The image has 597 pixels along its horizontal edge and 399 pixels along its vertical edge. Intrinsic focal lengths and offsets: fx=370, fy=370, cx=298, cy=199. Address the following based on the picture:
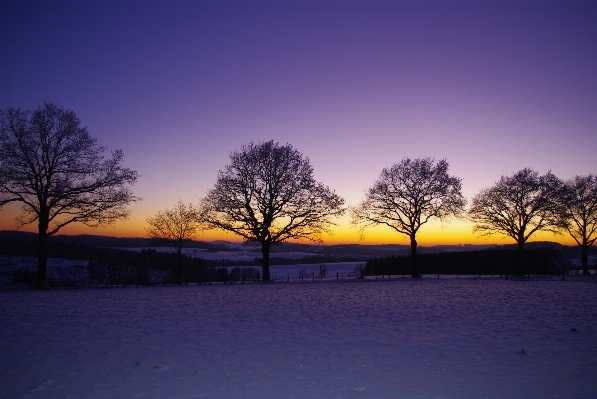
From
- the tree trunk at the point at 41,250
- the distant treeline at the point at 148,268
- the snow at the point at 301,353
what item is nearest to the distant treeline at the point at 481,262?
the distant treeline at the point at 148,268

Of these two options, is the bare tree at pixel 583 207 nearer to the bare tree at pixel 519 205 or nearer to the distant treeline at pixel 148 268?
the bare tree at pixel 519 205

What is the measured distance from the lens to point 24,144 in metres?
26.7

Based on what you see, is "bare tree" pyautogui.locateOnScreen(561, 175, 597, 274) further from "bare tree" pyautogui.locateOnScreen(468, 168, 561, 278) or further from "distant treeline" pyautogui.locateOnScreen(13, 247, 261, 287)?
"distant treeline" pyautogui.locateOnScreen(13, 247, 261, 287)

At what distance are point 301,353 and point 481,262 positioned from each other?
83.6m

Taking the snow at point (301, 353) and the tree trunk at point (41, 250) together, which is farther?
the tree trunk at point (41, 250)

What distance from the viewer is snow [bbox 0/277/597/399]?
7004 millimetres

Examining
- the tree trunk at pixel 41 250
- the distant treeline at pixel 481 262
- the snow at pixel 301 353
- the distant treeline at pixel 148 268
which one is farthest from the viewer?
the distant treeline at pixel 148 268

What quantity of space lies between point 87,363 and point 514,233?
49718 mm

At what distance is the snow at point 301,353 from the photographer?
23.0 feet

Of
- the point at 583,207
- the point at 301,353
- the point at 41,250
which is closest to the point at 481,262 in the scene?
the point at 583,207

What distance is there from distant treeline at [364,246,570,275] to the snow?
45.5 metres

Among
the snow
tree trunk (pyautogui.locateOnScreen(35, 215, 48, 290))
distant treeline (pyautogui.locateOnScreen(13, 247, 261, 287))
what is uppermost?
tree trunk (pyautogui.locateOnScreen(35, 215, 48, 290))

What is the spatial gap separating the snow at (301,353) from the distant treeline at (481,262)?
149ft

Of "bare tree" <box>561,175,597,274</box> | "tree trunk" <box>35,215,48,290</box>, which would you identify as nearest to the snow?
"tree trunk" <box>35,215,48,290</box>
